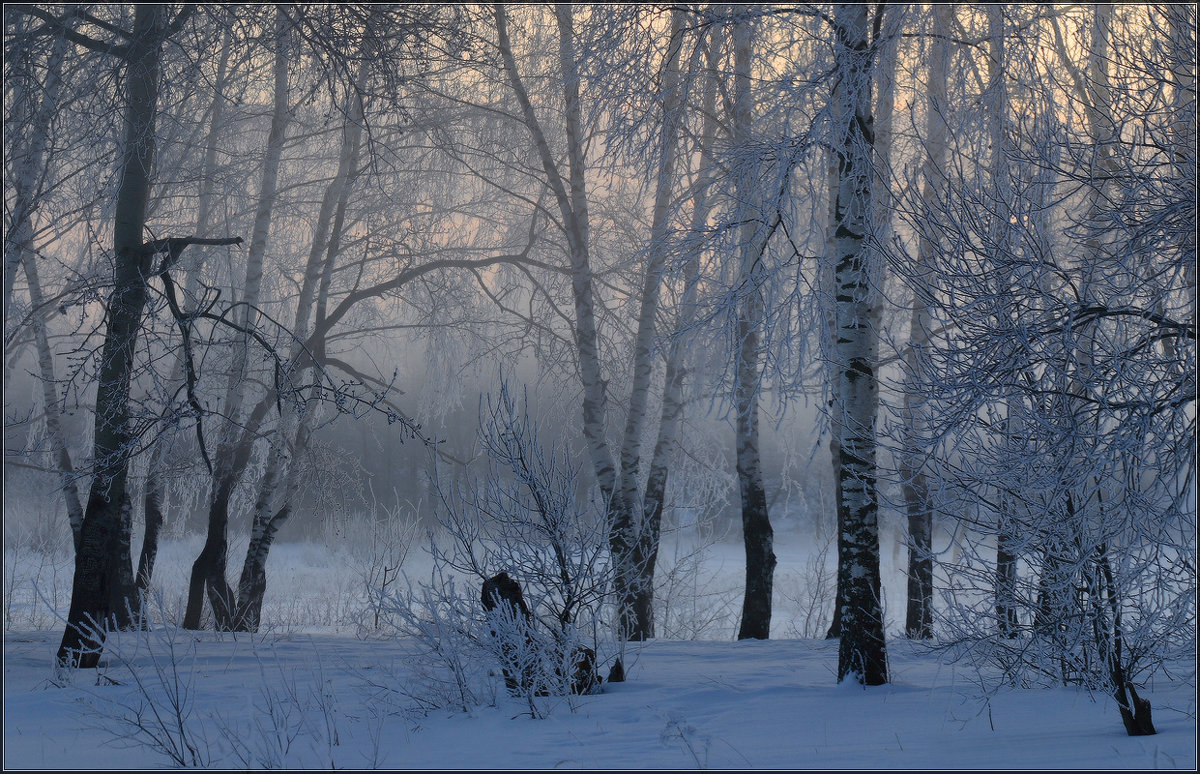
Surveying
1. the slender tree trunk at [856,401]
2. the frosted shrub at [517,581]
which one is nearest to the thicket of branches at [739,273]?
the slender tree trunk at [856,401]

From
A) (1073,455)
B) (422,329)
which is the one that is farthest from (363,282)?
(1073,455)

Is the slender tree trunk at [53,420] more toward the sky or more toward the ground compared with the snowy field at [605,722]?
more toward the sky

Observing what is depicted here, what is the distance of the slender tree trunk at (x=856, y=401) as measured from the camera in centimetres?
532

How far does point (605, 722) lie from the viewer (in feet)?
14.8

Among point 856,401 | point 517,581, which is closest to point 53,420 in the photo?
point 517,581

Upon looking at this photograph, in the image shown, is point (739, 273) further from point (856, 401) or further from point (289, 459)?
point (289, 459)

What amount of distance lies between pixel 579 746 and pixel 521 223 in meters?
8.54

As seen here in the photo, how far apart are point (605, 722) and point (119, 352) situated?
441 cm

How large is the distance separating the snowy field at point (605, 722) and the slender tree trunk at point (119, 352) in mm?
496

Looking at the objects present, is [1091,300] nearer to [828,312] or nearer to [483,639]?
[828,312]

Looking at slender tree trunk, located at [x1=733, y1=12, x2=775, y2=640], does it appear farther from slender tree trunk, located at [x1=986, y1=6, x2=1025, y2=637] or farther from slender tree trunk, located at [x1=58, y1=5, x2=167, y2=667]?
slender tree trunk, located at [x1=58, y1=5, x2=167, y2=667]

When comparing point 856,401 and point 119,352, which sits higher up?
point 119,352

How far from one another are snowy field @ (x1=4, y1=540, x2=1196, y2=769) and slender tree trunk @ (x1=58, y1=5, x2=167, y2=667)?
0.50 m

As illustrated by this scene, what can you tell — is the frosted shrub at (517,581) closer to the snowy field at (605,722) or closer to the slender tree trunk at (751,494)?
the snowy field at (605,722)
